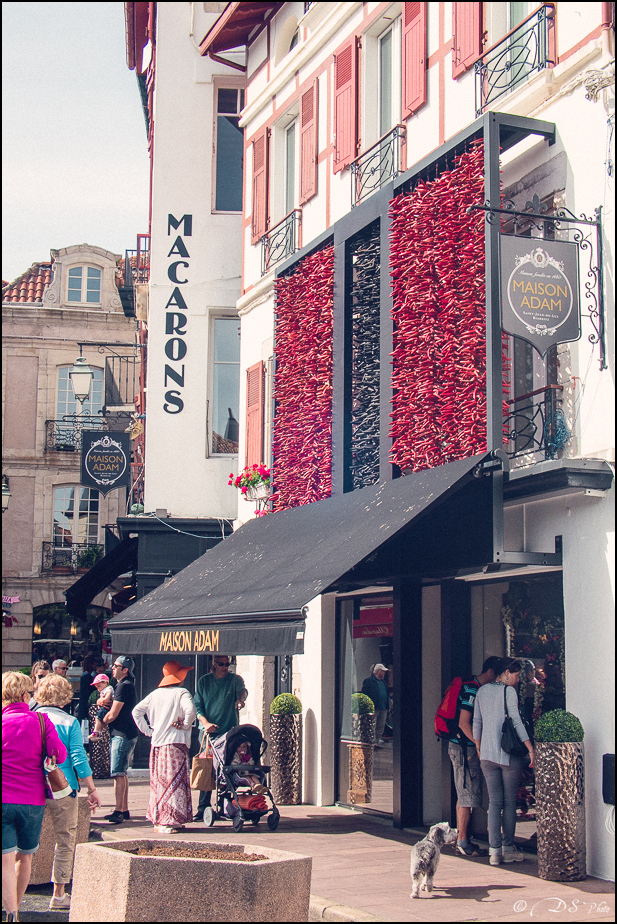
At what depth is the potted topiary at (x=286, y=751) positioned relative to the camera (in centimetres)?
1370

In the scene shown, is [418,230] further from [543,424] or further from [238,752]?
[238,752]

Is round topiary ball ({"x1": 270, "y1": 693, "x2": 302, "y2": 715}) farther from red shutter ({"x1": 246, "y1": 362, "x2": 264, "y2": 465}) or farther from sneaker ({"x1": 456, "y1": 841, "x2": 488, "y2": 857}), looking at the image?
sneaker ({"x1": 456, "y1": 841, "x2": 488, "y2": 857})

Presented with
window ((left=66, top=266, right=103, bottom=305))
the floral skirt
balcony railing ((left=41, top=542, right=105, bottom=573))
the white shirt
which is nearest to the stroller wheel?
the floral skirt

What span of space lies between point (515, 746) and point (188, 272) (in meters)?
11.6

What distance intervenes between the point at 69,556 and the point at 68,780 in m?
29.7

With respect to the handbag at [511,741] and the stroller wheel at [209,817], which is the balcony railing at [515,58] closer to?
the handbag at [511,741]

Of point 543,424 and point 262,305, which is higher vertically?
point 262,305

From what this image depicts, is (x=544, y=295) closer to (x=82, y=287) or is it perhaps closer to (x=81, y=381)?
(x=81, y=381)

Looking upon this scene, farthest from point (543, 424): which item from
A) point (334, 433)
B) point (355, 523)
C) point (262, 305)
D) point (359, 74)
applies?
point (262, 305)

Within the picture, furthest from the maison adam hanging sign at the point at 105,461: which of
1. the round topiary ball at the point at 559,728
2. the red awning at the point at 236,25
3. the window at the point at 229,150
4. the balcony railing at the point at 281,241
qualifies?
the round topiary ball at the point at 559,728

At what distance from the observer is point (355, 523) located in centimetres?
1109

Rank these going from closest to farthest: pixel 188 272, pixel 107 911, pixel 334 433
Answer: pixel 107 911
pixel 334 433
pixel 188 272

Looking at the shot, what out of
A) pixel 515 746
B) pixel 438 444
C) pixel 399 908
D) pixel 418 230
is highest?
pixel 418 230

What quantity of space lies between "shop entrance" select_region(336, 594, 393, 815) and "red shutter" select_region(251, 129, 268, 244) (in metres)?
6.20
